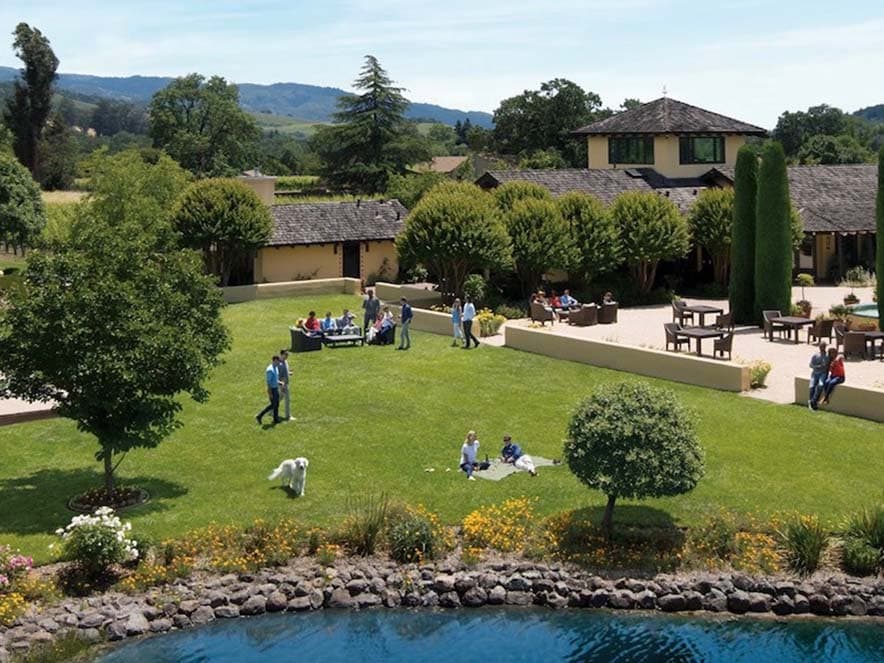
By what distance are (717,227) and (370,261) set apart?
45.5 ft

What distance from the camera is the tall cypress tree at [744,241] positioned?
36.5 meters

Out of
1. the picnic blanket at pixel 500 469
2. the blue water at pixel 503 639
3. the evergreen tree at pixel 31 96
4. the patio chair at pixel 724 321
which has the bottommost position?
the blue water at pixel 503 639

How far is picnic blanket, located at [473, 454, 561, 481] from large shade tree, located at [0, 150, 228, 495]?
5.28 m

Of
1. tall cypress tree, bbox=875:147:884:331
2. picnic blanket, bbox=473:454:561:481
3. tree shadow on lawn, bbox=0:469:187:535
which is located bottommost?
tree shadow on lawn, bbox=0:469:187:535

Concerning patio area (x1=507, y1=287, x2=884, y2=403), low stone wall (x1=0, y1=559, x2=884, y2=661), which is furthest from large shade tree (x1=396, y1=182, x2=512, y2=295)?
low stone wall (x1=0, y1=559, x2=884, y2=661)

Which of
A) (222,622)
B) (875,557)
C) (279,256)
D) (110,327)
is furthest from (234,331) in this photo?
(875,557)

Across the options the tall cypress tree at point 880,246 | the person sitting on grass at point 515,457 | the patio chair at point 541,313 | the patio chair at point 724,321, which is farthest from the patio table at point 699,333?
the person sitting on grass at point 515,457

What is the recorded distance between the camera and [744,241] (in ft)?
120

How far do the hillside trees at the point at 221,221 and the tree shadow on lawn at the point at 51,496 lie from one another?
64.6 ft

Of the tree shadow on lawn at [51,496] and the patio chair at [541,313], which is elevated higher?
the patio chair at [541,313]

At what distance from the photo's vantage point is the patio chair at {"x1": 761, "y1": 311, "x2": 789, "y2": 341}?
3264 cm

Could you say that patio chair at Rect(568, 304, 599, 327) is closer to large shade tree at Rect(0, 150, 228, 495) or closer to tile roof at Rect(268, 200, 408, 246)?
tile roof at Rect(268, 200, 408, 246)

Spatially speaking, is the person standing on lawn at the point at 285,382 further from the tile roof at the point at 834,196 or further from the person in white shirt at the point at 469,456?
the tile roof at the point at 834,196

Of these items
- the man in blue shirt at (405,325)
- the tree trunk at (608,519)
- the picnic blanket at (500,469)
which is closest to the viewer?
the tree trunk at (608,519)
